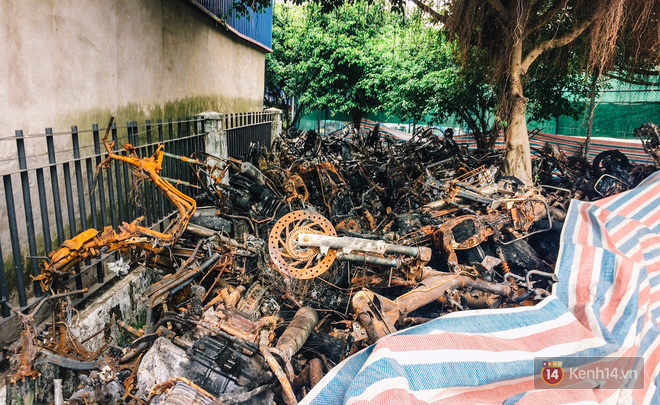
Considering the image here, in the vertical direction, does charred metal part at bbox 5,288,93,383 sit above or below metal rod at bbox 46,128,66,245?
below

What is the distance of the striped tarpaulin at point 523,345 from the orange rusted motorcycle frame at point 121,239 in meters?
1.85

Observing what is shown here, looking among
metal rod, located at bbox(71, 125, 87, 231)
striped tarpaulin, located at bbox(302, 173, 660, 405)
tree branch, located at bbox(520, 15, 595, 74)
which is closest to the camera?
striped tarpaulin, located at bbox(302, 173, 660, 405)

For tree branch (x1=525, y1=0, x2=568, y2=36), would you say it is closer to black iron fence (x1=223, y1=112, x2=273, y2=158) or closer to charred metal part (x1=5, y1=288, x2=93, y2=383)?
black iron fence (x1=223, y1=112, x2=273, y2=158)

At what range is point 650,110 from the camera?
12.6 m

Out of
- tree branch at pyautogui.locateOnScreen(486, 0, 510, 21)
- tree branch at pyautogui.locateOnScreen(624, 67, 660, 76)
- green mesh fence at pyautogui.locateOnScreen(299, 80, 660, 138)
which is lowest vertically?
green mesh fence at pyautogui.locateOnScreen(299, 80, 660, 138)

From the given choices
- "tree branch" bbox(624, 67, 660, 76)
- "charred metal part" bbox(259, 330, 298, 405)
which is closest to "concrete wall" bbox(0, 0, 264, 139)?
"charred metal part" bbox(259, 330, 298, 405)

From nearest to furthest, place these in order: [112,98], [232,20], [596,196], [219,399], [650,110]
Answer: [219,399] → [112,98] → [596,196] → [232,20] → [650,110]

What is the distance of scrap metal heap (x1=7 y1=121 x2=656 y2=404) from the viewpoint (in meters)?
2.42

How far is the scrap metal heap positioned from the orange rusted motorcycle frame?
10 millimetres

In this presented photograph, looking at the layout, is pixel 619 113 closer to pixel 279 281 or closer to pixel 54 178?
pixel 279 281

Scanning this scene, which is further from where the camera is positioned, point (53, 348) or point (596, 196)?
point (596, 196)

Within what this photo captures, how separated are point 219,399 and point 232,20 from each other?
1009cm

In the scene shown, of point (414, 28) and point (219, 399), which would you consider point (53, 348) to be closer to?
point (219, 399)

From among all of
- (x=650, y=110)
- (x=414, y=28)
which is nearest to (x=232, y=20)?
(x=414, y=28)
